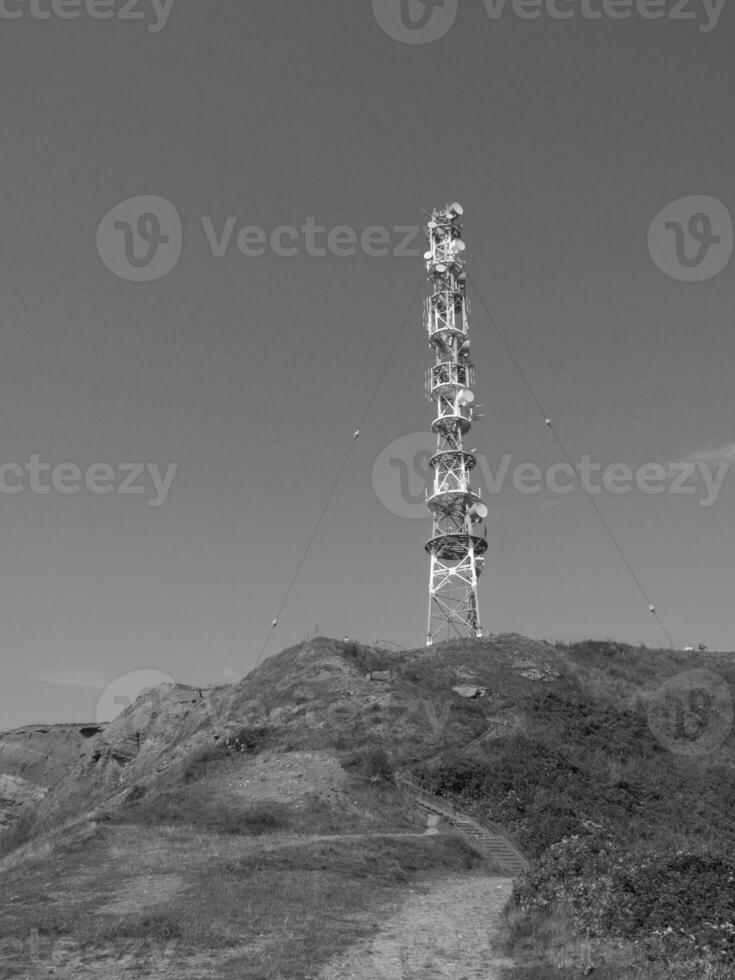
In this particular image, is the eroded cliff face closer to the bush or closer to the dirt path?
the bush

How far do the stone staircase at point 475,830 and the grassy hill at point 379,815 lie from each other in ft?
1.44

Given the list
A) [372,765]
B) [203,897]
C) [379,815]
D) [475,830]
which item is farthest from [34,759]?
[203,897]

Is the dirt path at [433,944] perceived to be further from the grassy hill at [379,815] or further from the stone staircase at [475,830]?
the stone staircase at [475,830]

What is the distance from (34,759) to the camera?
56094 mm

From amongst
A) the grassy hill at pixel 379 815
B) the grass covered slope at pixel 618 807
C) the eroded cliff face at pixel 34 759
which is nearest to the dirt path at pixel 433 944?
the grassy hill at pixel 379 815

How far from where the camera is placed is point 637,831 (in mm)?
26516

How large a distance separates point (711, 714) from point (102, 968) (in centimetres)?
3790

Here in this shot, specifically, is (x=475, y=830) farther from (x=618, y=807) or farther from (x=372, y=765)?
(x=618, y=807)

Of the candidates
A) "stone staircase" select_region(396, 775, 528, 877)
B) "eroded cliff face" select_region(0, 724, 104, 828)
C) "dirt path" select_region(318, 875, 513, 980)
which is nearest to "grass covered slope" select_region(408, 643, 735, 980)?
"stone staircase" select_region(396, 775, 528, 877)

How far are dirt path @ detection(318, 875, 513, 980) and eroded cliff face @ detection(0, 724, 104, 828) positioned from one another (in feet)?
136

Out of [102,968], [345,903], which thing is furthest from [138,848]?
[102,968]

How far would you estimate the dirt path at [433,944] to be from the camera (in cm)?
1190

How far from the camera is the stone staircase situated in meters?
23.0

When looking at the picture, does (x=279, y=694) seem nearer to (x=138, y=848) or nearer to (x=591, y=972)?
(x=138, y=848)
